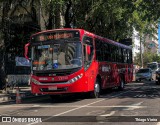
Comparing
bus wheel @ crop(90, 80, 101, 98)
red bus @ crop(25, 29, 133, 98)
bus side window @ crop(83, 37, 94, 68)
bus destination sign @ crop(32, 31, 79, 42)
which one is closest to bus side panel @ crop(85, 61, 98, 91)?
red bus @ crop(25, 29, 133, 98)

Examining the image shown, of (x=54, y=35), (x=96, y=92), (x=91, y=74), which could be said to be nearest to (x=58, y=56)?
(x=54, y=35)

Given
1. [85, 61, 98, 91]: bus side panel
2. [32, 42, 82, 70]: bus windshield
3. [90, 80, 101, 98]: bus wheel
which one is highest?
[32, 42, 82, 70]: bus windshield

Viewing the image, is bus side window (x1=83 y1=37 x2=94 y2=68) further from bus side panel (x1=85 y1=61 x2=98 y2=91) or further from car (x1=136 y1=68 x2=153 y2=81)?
car (x1=136 y1=68 x2=153 y2=81)

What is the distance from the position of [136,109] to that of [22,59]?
2194 cm

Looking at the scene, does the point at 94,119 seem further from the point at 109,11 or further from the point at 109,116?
the point at 109,11

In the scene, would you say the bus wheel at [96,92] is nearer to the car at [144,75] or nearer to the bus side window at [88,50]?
the bus side window at [88,50]

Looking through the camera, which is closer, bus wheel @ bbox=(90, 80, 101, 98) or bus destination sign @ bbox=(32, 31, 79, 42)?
bus destination sign @ bbox=(32, 31, 79, 42)

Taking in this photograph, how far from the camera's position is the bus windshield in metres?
16.5

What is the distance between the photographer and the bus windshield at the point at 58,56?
1645 centimetres

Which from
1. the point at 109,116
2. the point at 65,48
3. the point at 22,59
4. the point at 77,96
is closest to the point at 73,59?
the point at 65,48

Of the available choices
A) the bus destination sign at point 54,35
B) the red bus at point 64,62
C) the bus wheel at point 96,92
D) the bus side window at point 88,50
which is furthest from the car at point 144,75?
the bus destination sign at point 54,35

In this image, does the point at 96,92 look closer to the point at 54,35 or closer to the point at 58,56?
the point at 58,56

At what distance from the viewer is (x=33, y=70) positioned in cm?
1722

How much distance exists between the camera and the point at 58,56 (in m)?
16.6
